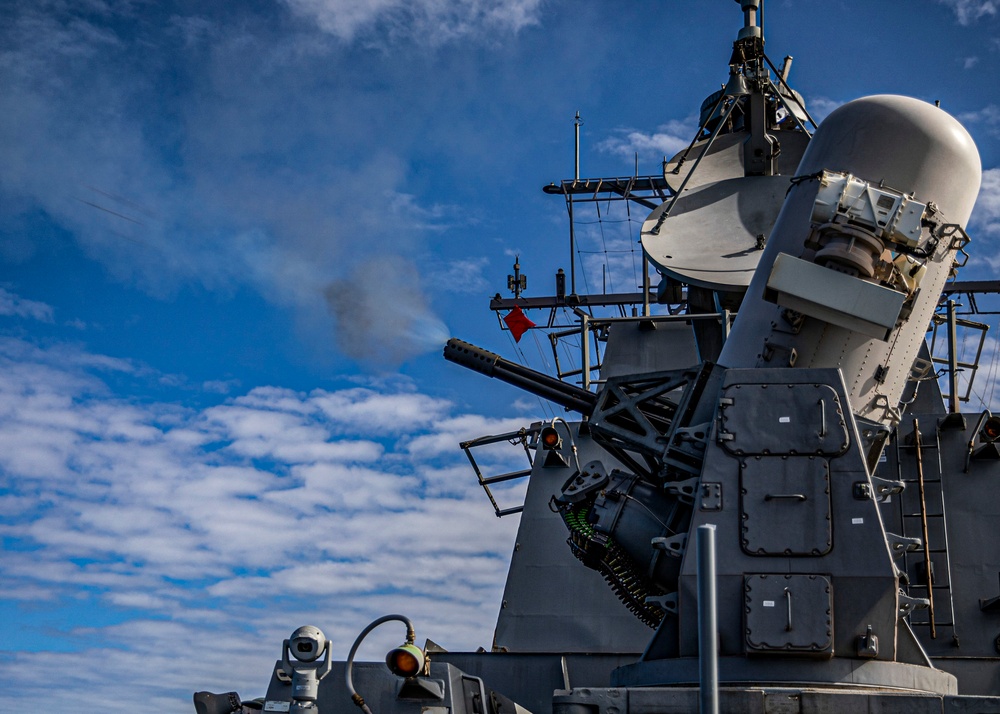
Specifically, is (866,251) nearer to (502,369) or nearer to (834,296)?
(834,296)

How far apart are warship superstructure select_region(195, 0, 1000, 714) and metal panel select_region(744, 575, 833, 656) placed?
15 mm

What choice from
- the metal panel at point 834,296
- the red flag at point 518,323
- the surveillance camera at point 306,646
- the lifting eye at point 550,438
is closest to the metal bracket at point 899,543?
the metal panel at point 834,296

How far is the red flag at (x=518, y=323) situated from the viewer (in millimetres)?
17719

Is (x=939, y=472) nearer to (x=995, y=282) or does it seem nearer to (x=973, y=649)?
(x=973, y=649)

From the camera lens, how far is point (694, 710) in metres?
7.85

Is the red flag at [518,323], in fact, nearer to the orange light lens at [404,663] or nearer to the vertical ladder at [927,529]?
the vertical ladder at [927,529]

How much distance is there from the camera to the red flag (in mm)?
17719

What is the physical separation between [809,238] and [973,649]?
426 centimetres

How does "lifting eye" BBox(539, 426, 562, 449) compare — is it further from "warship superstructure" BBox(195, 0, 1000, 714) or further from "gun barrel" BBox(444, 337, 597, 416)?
"gun barrel" BBox(444, 337, 597, 416)

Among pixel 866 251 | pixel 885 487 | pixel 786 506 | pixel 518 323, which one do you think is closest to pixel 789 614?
pixel 786 506

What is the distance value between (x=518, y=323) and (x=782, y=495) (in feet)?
31.4

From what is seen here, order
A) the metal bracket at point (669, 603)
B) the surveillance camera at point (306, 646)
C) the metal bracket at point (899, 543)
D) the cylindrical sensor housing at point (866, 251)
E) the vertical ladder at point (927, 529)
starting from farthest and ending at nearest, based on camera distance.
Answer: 1. the vertical ladder at point (927, 529)
2. the cylindrical sensor housing at point (866, 251)
3. the metal bracket at point (669, 603)
4. the metal bracket at point (899, 543)
5. the surveillance camera at point (306, 646)

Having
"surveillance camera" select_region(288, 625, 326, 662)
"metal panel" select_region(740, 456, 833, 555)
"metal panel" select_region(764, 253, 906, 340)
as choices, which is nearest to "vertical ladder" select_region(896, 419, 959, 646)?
"metal panel" select_region(764, 253, 906, 340)

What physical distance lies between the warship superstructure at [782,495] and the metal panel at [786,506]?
2cm
